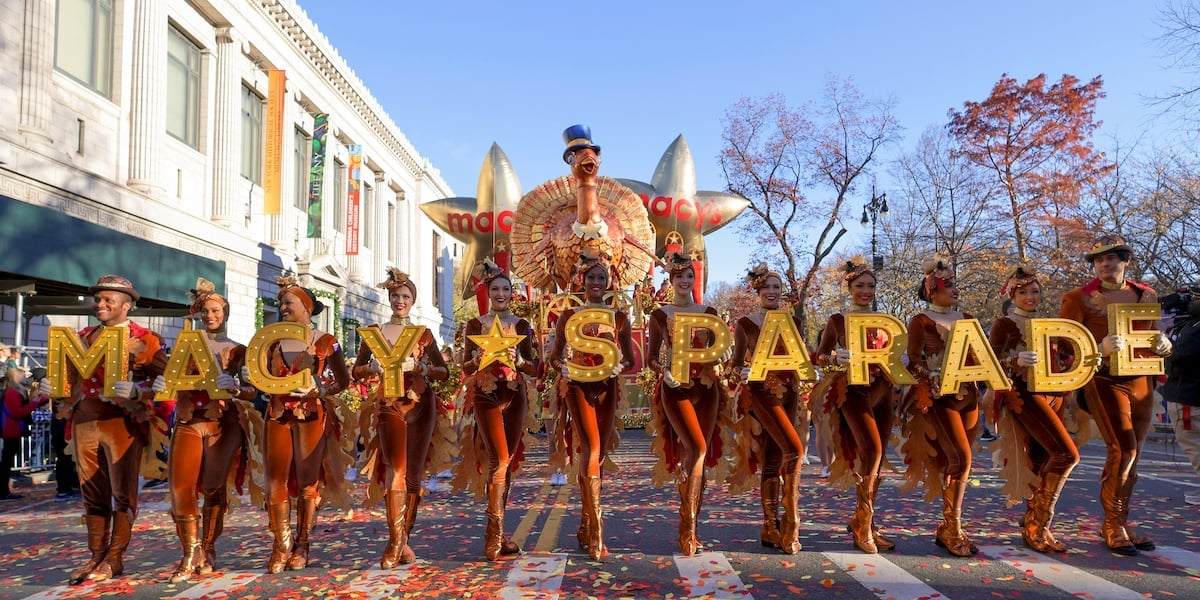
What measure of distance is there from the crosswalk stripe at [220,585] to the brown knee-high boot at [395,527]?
90 cm

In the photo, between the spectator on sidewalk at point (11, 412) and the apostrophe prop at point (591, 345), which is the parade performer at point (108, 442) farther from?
the spectator on sidewalk at point (11, 412)

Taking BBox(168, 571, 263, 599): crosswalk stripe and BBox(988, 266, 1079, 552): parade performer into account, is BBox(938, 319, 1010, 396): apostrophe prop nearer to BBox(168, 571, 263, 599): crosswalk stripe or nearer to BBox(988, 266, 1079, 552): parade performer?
BBox(988, 266, 1079, 552): parade performer

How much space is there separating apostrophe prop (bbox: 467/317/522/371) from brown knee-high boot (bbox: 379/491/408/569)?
3.72 feet

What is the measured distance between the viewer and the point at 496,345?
5.83 meters

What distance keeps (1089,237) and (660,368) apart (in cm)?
2141

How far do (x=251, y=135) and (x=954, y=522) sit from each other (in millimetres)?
26907

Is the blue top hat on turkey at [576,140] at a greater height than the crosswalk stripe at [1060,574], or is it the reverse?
the blue top hat on turkey at [576,140]

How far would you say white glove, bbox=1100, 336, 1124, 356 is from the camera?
5.66m

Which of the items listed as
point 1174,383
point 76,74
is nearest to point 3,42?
point 76,74

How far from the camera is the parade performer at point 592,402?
565cm

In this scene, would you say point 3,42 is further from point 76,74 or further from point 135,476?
point 135,476

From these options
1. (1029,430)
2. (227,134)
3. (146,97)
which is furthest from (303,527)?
(227,134)

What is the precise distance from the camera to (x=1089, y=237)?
72.2ft

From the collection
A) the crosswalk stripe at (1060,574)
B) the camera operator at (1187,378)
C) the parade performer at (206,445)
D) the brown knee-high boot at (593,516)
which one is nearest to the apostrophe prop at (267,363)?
the parade performer at (206,445)
